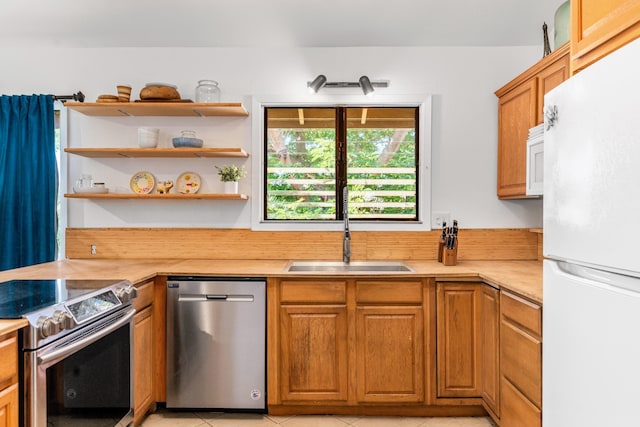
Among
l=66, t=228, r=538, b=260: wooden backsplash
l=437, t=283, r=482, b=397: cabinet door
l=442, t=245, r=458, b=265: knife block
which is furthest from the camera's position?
l=66, t=228, r=538, b=260: wooden backsplash

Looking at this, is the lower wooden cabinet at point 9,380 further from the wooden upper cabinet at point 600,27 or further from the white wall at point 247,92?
the wooden upper cabinet at point 600,27

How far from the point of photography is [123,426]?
198 centimetres

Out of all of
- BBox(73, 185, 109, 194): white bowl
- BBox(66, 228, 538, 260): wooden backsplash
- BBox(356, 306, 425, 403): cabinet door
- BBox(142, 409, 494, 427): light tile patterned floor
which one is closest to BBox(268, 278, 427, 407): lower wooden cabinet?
BBox(356, 306, 425, 403): cabinet door

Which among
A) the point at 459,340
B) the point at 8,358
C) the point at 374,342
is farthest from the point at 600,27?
the point at 8,358

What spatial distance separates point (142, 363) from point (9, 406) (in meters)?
0.91

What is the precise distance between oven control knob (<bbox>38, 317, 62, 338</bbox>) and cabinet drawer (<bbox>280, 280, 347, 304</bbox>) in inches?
45.6

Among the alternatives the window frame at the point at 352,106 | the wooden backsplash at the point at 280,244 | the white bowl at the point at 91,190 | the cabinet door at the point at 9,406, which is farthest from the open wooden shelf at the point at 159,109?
the cabinet door at the point at 9,406

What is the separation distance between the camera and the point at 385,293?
2393mm

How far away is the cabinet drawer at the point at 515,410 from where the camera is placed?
5.74 feet

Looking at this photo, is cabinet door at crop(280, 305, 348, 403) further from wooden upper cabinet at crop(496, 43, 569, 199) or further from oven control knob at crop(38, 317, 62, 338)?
wooden upper cabinet at crop(496, 43, 569, 199)

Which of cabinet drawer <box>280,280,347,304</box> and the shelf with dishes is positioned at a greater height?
the shelf with dishes

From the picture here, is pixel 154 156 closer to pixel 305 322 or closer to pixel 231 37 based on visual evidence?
pixel 231 37

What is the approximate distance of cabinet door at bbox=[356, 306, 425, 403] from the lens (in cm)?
238

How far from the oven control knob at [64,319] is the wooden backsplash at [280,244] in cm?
143
